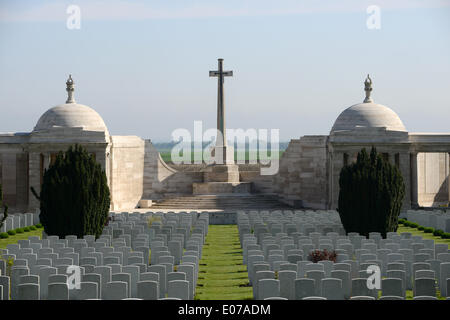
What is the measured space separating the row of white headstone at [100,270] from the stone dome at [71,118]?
21414 mm

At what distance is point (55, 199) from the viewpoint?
96.6 feet

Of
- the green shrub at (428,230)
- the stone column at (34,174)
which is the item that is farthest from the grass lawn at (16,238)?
the green shrub at (428,230)

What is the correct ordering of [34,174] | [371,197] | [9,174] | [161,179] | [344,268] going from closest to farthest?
[344,268]
[371,197]
[34,174]
[9,174]
[161,179]

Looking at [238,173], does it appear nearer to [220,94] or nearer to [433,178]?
[220,94]

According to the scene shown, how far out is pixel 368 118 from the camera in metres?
50.3

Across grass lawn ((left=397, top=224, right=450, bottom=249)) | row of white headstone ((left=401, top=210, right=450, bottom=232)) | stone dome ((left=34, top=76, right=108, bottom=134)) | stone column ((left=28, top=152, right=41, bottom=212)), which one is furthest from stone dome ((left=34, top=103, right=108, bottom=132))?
grass lawn ((left=397, top=224, right=450, bottom=249))

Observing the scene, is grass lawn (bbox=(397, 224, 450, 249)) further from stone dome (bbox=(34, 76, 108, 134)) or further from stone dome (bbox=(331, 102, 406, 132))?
stone dome (bbox=(34, 76, 108, 134))

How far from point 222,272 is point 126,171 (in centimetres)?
2881

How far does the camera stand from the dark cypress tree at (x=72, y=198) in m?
29.2

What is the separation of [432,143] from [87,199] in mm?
28916

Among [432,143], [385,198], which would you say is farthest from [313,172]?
A: [385,198]

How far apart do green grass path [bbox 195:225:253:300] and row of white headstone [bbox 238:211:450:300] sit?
2.17 ft

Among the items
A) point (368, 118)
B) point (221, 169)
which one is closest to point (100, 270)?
point (368, 118)

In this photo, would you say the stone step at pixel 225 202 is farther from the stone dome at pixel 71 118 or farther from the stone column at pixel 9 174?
the stone column at pixel 9 174
